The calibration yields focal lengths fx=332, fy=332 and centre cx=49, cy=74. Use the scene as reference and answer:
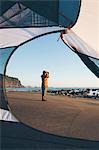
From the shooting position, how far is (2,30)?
2.53 metres

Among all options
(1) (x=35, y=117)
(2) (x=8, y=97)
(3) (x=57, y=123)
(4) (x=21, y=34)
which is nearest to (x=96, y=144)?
(3) (x=57, y=123)

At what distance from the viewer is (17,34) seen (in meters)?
2.52

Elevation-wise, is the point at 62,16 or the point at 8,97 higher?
the point at 62,16

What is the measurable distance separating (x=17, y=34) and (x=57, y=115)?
758 mm

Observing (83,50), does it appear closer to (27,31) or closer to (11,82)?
(27,31)

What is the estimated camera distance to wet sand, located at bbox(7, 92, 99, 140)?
2680mm

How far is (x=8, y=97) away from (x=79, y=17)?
93cm

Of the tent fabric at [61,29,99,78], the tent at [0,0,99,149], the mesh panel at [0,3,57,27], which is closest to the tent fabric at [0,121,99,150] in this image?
the tent at [0,0,99,149]

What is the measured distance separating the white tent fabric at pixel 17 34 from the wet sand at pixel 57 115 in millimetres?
464

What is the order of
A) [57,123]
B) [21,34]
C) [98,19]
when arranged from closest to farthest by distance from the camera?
[98,19] → [21,34] → [57,123]

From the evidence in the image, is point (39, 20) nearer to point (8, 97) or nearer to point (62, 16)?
point (62, 16)

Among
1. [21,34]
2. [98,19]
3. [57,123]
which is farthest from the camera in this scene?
[57,123]

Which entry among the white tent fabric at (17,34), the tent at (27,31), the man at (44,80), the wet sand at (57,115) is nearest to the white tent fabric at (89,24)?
the tent at (27,31)

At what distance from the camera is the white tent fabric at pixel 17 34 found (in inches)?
98.1
